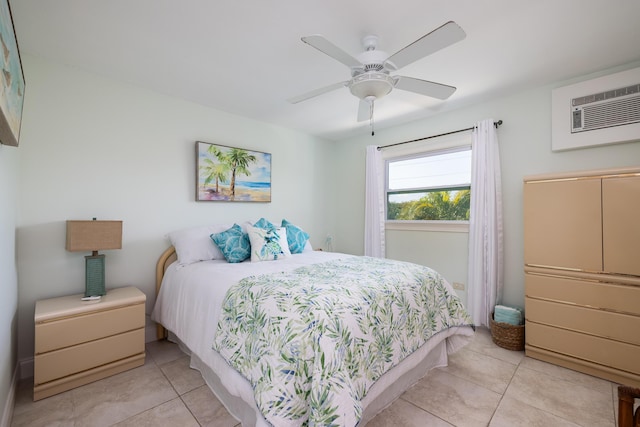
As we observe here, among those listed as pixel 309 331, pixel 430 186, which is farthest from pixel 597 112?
pixel 309 331

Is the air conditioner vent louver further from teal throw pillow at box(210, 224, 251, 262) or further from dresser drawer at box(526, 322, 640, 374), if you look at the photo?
teal throw pillow at box(210, 224, 251, 262)

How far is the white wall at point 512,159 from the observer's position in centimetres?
261

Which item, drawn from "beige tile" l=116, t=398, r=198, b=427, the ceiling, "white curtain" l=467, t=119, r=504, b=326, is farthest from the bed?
the ceiling

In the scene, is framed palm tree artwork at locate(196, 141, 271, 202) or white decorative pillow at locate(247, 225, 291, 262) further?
framed palm tree artwork at locate(196, 141, 271, 202)

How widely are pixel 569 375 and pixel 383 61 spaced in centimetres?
281

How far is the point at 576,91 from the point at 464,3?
5.67 ft

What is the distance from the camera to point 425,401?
6.25 ft

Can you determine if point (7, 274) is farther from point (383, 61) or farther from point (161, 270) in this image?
point (383, 61)

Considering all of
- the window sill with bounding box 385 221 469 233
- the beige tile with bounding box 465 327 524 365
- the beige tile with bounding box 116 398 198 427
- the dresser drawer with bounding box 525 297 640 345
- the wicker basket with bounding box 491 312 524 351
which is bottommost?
the beige tile with bounding box 465 327 524 365

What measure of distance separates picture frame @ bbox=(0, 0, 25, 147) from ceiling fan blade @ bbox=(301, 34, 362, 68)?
4.11ft

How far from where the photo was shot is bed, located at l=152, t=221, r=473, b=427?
4.21ft

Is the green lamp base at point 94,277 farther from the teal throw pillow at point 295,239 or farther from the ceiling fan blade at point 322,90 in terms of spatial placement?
the ceiling fan blade at point 322,90

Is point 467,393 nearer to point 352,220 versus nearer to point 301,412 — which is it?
point 301,412

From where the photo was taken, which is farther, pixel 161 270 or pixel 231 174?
pixel 231 174
